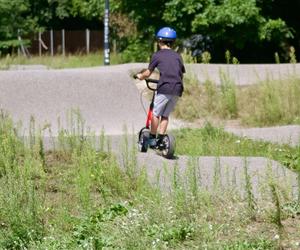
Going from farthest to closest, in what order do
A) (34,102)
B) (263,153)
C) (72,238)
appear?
(34,102)
(263,153)
(72,238)

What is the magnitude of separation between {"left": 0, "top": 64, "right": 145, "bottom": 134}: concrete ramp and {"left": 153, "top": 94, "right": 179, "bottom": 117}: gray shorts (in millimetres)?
3669

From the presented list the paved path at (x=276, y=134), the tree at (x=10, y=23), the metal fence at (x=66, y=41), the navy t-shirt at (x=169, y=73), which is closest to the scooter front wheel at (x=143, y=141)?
the navy t-shirt at (x=169, y=73)

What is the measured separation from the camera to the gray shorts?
1046 centimetres

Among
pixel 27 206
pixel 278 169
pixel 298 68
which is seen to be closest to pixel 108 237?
pixel 27 206

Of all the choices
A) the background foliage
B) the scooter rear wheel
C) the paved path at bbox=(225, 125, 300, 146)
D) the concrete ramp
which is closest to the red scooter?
the scooter rear wheel

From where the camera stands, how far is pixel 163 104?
34.3ft

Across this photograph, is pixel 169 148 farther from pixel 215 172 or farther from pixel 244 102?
pixel 244 102

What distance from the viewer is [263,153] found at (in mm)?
10336

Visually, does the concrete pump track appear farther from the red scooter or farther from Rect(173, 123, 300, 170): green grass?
the red scooter

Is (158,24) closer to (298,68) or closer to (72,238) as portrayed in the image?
(298,68)

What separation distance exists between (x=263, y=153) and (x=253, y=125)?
3.70m

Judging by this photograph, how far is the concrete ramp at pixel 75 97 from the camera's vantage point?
581 inches

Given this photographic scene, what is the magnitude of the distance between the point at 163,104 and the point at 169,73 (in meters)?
0.40

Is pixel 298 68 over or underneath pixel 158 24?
underneath
